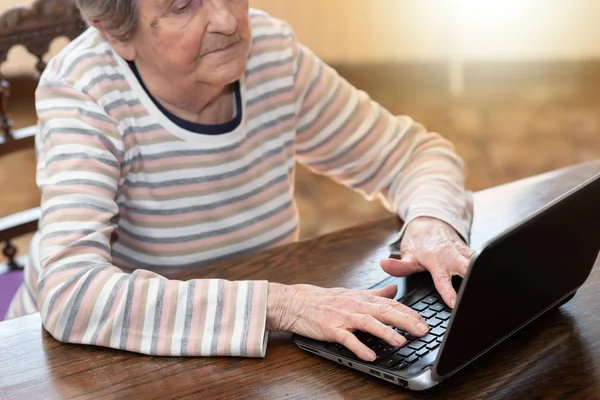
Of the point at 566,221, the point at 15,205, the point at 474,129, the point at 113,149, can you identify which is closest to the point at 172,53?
the point at 113,149

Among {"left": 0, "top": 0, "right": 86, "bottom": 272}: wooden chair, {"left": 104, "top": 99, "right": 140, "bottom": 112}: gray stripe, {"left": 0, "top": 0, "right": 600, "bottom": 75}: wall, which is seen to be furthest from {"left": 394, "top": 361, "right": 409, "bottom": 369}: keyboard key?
{"left": 0, "top": 0, "right": 600, "bottom": 75}: wall

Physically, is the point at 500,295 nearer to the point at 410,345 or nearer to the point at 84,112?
the point at 410,345

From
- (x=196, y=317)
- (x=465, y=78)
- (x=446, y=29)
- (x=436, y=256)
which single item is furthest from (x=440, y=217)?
(x=465, y=78)

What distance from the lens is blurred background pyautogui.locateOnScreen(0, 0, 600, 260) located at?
355 cm

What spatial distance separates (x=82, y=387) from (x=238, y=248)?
1.76ft

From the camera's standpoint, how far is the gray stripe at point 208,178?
4.78 ft

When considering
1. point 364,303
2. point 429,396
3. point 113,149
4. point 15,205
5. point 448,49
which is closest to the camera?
point 429,396

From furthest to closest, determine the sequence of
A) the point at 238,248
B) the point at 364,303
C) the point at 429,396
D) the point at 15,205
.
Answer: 1. the point at 15,205
2. the point at 238,248
3. the point at 364,303
4. the point at 429,396

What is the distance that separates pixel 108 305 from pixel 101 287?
30 mm

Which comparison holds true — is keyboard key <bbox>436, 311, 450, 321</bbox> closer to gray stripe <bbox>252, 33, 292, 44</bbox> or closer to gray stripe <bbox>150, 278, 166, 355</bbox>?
gray stripe <bbox>150, 278, 166, 355</bbox>

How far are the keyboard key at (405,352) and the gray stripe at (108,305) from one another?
0.40 m

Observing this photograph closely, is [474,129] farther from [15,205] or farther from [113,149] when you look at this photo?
[113,149]

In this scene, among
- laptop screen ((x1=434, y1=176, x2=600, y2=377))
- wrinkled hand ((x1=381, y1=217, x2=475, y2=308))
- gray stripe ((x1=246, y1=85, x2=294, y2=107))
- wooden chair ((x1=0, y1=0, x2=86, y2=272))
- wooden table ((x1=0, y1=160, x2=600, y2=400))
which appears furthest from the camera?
wooden chair ((x1=0, y1=0, x2=86, y2=272))

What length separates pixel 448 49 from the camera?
12.3 feet
